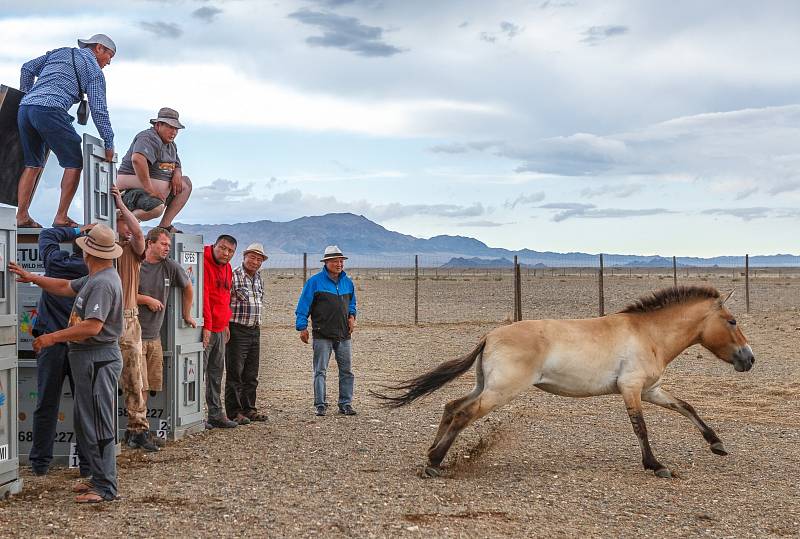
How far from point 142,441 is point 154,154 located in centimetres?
288

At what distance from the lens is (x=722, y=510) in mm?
6867

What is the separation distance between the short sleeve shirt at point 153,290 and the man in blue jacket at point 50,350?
1.16 metres

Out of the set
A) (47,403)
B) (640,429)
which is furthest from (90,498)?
(640,429)

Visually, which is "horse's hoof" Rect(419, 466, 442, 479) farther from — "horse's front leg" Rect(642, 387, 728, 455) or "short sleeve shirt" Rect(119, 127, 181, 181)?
"short sleeve shirt" Rect(119, 127, 181, 181)

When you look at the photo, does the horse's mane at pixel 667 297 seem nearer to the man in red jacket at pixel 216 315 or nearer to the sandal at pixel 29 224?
the man in red jacket at pixel 216 315

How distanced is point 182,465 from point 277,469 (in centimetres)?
89

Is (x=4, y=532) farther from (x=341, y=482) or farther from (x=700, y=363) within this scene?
(x=700, y=363)

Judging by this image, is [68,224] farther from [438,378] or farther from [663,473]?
[663,473]

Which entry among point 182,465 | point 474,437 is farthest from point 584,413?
point 182,465

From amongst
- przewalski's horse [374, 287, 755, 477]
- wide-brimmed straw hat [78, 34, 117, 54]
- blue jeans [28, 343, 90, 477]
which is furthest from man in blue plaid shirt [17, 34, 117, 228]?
przewalski's horse [374, 287, 755, 477]

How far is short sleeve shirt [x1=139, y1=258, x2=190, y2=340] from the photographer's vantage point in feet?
28.7

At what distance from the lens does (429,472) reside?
7789 millimetres

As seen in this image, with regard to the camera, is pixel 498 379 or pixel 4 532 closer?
pixel 4 532

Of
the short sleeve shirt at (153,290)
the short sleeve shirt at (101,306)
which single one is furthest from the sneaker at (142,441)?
the short sleeve shirt at (101,306)
